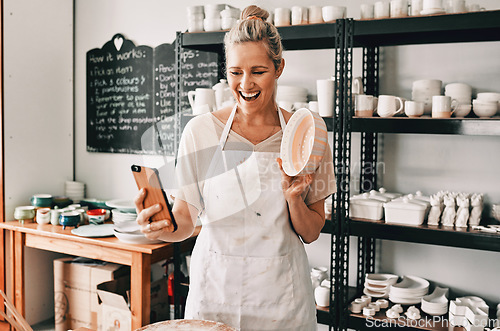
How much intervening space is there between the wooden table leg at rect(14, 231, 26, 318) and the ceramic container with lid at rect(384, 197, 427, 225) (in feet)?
7.23

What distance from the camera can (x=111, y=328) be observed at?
2648 millimetres

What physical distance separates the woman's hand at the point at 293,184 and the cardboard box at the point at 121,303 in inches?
61.6

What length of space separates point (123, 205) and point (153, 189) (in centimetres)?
199

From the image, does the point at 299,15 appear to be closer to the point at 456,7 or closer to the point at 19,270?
the point at 456,7

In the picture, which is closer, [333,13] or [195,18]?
[333,13]

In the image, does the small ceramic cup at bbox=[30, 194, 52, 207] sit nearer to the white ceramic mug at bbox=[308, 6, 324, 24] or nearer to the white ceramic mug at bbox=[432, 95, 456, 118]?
the white ceramic mug at bbox=[308, 6, 324, 24]

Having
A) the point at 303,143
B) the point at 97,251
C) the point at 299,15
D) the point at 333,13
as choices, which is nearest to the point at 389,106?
the point at 333,13

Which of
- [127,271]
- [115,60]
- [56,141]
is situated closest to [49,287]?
[127,271]

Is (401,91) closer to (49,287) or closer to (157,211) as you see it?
(157,211)

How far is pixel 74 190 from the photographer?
11.1 feet

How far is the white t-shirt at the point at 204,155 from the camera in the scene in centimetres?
142

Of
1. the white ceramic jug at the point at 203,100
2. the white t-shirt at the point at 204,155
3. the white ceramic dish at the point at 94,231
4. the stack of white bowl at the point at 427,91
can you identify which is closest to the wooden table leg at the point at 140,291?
the white ceramic dish at the point at 94,231

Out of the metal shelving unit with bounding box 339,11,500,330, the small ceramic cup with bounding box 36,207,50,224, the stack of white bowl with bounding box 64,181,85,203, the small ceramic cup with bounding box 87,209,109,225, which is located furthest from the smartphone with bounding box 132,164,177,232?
the stack of white bowl with bounding box 64,181,85,203

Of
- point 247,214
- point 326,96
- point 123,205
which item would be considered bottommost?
point 123,205
